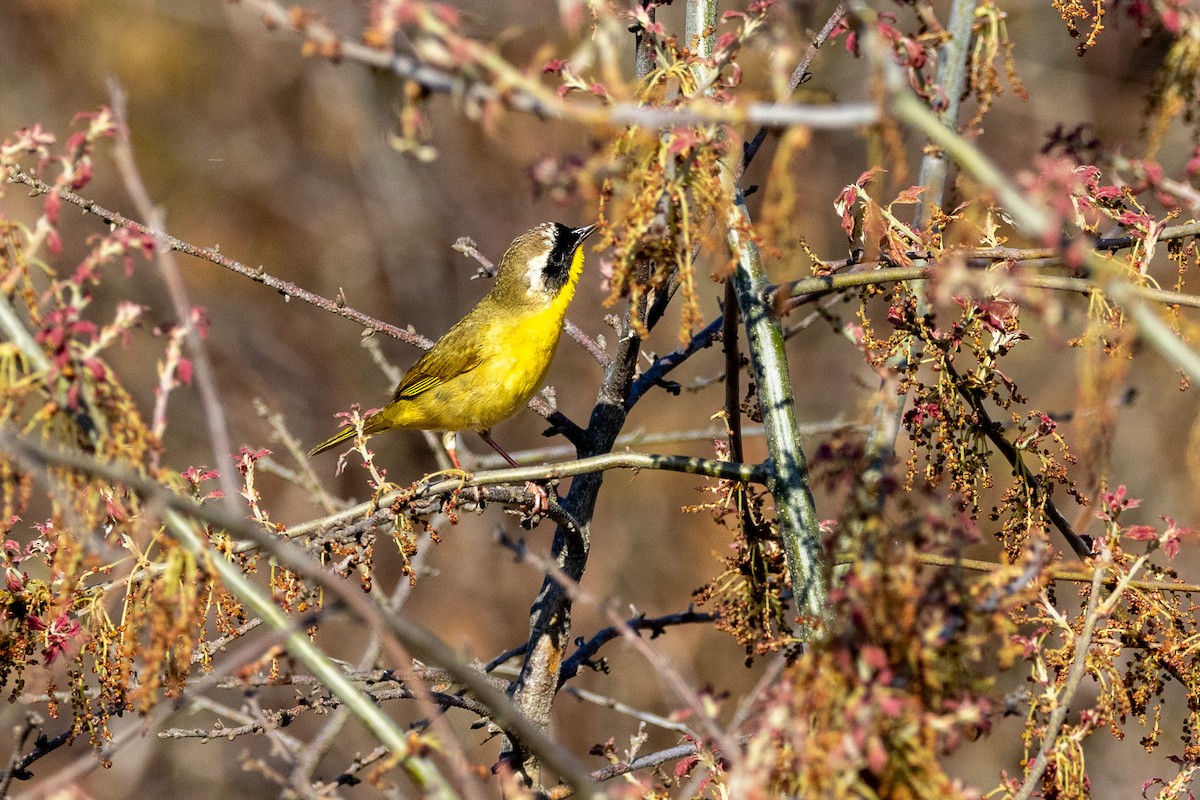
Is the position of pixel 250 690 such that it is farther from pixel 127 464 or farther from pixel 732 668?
pixel 732 668

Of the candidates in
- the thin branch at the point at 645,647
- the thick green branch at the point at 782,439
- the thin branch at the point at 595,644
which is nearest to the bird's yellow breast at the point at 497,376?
the thin branch at the point at 595,644

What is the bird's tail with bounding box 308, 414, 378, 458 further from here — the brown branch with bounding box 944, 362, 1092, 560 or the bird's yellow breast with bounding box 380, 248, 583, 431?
the brown branch with bounding box 944, 362, 1092, 560

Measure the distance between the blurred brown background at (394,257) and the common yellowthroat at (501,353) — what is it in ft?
8.14

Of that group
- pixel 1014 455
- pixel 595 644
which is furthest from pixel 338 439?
pixel 1014 455

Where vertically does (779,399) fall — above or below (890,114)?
below

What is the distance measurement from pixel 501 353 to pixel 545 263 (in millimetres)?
478

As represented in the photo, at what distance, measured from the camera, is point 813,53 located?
308cm

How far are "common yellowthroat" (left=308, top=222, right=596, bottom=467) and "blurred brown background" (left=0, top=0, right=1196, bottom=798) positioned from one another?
2.48m

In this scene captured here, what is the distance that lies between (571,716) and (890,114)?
7.49 metres

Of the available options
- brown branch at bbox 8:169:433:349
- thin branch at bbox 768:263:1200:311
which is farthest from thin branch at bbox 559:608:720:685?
thin branch at bbox 768:263:1200:311

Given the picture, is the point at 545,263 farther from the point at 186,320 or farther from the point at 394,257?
the point at 394,257

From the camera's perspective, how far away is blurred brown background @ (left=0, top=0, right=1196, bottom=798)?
8.30m

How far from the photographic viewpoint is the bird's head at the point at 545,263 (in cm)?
505

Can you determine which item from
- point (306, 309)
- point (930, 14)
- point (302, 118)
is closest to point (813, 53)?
point (930, 14)
